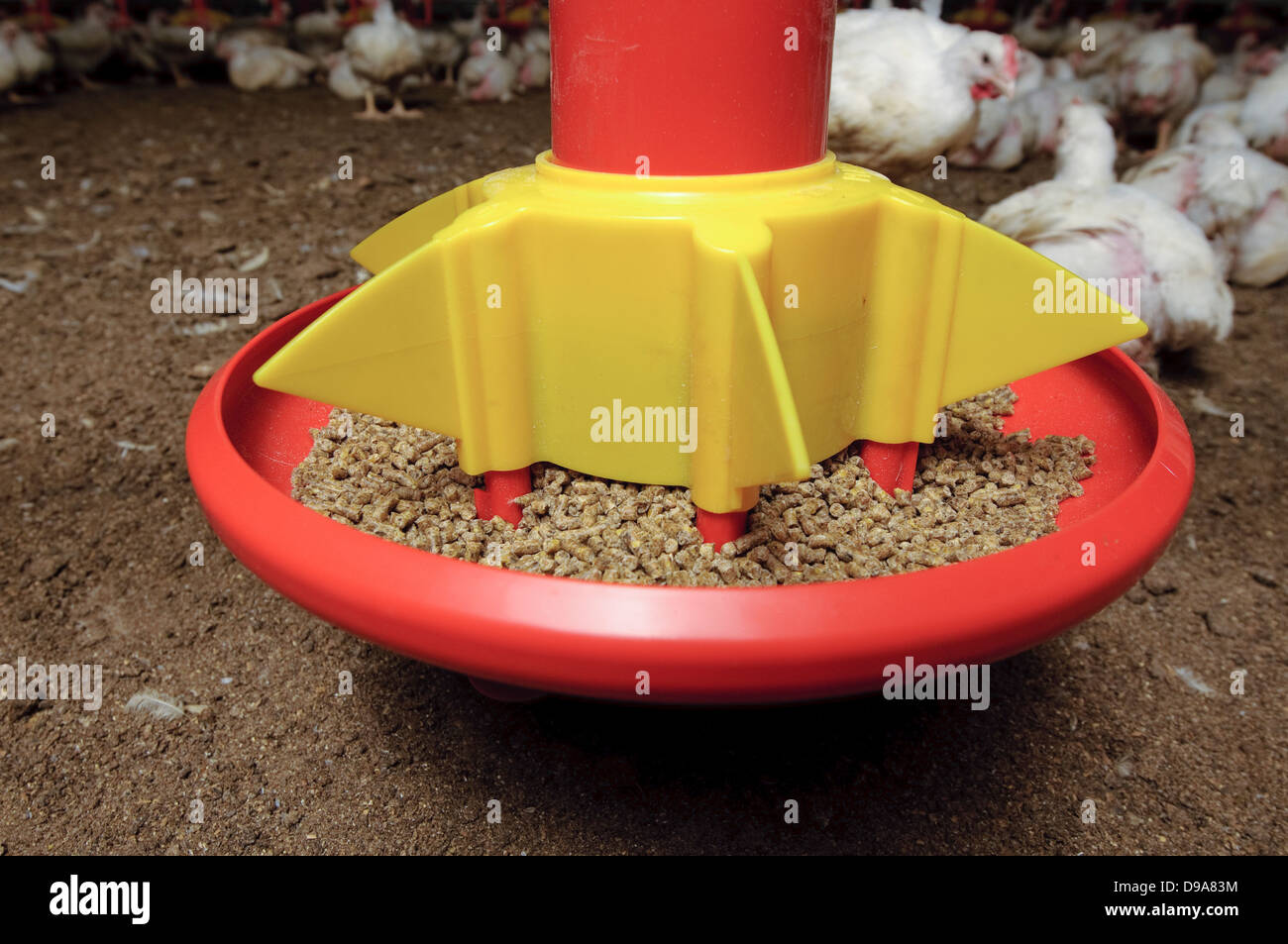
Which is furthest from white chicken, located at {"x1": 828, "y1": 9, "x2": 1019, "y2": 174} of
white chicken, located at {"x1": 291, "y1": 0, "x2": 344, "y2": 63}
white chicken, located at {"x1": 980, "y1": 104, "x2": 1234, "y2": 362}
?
white chicken, located at {"x1": 291, "y1": 0, "x2": 344, "y2": 63}

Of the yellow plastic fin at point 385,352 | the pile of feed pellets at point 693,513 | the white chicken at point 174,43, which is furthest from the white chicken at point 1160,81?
the white chicken at point 174,43

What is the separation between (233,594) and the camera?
5.18ft

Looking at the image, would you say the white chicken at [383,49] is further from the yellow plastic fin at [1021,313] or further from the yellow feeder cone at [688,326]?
the yellow plastic fin at [1021,313]

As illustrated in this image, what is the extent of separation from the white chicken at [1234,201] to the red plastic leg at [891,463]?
252 centimetres

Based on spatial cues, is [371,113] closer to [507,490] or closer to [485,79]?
[485,79]

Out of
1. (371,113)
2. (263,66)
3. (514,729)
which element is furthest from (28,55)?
(514,729)

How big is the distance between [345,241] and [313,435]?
72.1 inches

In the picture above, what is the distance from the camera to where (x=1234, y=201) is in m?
2.96

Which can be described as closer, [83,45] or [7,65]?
[7,65]

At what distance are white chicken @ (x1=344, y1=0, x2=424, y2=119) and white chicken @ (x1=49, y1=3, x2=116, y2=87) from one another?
224cm

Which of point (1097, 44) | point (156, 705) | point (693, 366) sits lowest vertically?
point (156, 705)

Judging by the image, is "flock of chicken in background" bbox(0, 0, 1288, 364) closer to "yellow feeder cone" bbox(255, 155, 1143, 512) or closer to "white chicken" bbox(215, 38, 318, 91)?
"white chicken" bbox(215, 38, 318, 91)

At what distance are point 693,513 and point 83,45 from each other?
624 cm

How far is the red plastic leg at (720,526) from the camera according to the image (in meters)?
0.88
